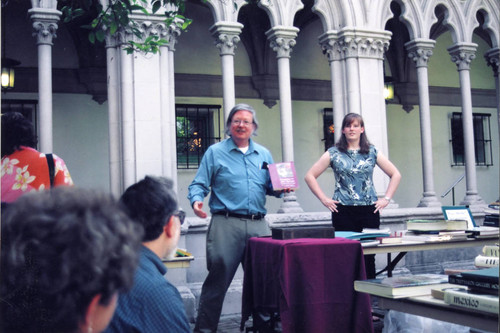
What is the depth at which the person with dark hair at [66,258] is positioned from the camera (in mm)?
949

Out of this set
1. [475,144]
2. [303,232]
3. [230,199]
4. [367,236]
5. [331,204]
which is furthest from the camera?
[475,144]

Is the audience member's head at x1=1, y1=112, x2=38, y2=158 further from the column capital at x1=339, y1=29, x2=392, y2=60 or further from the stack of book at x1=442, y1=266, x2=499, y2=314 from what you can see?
the column capital at x1=339, y1=29, x2=392, y2=60

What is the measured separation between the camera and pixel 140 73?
7.18 meters

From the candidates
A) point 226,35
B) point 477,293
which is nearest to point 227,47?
point 226,35

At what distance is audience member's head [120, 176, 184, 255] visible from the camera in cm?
204

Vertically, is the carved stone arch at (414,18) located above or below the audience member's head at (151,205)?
above

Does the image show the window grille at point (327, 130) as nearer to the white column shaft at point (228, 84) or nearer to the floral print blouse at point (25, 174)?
the white column shaft at point (228, 84)

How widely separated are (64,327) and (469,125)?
9.96 meters

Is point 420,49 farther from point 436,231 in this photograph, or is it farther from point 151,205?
point 151,205

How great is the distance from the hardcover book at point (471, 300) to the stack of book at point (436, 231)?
87.6 inches

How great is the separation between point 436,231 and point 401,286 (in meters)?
2.31

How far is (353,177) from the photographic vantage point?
480cm

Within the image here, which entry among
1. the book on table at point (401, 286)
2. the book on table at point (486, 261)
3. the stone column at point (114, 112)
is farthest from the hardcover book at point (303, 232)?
the stone column at point (114, 112)

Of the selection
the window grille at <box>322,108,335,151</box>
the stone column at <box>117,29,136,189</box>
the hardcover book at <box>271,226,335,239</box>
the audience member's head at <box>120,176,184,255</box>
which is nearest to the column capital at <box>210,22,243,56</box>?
the stone column at <box>117,29,136,189</box>
